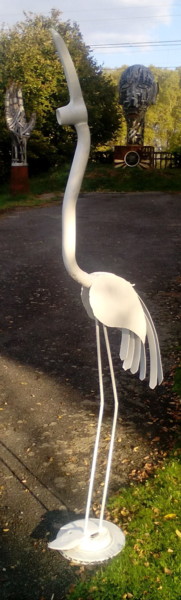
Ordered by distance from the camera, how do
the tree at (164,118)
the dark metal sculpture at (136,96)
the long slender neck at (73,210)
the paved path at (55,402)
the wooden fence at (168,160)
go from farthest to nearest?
the tree at (164,118) → the wooden fence at (168,160) → the dark metal sculpture at (136,96) → the paved path at (55,402) → the long slender neck at (73,210)

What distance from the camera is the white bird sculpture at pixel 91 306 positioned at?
3.32m

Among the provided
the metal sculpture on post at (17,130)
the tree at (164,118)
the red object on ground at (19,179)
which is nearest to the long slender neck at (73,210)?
the metal sculpture on post at (17,130)

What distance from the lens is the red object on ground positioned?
70.0 ft

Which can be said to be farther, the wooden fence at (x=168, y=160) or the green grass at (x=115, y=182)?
the wooden fence at (x=168, y=160)

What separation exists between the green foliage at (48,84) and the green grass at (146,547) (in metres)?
22.9

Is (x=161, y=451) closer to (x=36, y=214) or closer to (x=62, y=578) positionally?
(x=62, y=578)

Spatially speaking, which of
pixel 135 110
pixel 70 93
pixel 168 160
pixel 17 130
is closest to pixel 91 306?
pixel 70 93

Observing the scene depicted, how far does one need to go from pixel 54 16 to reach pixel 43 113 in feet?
34.8

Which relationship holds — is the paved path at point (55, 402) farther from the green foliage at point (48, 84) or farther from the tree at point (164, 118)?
the tree at point (164, 118)

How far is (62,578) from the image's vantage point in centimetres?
361

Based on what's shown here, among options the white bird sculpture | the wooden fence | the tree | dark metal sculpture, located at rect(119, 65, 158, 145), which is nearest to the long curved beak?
the white bird sculpture

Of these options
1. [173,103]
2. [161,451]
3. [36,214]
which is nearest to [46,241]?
[36,214]

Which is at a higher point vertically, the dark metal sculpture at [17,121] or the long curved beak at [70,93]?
the long curved beak at [70,93]

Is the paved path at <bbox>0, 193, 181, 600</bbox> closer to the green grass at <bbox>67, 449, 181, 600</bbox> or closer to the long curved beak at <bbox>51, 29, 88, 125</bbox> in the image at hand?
the green grass at <bbox>67, 449, 181, 600</bbox>
